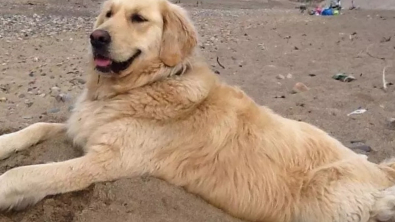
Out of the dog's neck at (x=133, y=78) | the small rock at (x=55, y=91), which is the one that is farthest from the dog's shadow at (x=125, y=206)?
the small rock at (x=55, y=91)

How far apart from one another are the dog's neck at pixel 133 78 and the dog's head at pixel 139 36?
0.04 meters

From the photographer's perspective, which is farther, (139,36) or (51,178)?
(139,36)

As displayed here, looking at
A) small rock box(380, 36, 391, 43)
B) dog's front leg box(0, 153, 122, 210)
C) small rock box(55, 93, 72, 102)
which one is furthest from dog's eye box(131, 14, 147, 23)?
small rock box(380, 36, 391, 43)

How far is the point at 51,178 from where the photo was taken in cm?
339

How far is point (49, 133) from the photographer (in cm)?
427

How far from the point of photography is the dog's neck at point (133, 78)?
12.5 feet

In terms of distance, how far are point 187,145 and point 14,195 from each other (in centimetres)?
109

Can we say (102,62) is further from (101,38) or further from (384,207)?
(384,207)

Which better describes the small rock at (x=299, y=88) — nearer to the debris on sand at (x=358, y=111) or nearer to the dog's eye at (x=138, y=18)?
the debris on sand at (x=358, y=111)

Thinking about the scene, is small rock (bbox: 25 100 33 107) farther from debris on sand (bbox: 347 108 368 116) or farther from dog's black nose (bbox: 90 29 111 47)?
debris on sand (bbox: 347 108 368 116)

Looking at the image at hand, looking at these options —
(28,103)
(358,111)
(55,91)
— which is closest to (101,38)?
(28,103)

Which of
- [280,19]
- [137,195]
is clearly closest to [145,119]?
[137,195]

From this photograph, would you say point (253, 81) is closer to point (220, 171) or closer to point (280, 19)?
point (220, 171)

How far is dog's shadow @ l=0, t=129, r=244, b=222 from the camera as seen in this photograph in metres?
3.29
